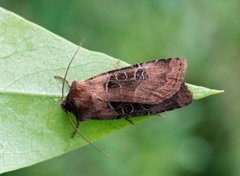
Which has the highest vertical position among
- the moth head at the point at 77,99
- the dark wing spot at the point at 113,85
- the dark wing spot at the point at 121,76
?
the dark wing spot at the point at 121,76

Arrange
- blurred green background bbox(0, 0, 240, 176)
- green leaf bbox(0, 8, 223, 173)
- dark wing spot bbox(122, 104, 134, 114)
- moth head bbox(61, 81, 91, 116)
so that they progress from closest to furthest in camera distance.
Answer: green leaf bbox(0, 8, 223, 173) → moth head bbox(61, 81, 91, 116) → dark wing spot bbox(122, 104, 134, 114) → blurred green background bbox(0, 0, 240, 176)

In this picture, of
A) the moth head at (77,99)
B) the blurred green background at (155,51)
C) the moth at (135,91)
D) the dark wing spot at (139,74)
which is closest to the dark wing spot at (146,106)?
the moth at (135,91)

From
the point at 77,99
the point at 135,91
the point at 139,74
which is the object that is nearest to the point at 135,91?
the point at 135,91

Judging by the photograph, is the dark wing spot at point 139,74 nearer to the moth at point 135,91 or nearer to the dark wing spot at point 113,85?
the moth at point 135,91

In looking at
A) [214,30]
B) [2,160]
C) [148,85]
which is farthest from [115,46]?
[2,160]

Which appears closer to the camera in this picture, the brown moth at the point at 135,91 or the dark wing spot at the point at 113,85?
the brown moth at the point at 135,91

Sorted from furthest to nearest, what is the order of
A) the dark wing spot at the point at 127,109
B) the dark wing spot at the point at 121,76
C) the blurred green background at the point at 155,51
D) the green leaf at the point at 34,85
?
the blurred green background at the point at 155,51
the dark wing spot at the point at 121,76
the dark wing spot at the point at 127,109
the green leaf at the point at 34,85

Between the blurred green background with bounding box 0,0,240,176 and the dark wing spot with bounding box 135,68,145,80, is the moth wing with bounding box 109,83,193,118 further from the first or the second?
the blurred green background with bounding box 0,0,240,176

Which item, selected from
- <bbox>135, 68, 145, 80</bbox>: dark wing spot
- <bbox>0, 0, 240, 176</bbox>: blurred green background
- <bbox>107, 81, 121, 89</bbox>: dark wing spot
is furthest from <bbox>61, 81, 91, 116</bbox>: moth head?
<bbox>0, 0, 240, 176</bbox>: blurred green background
